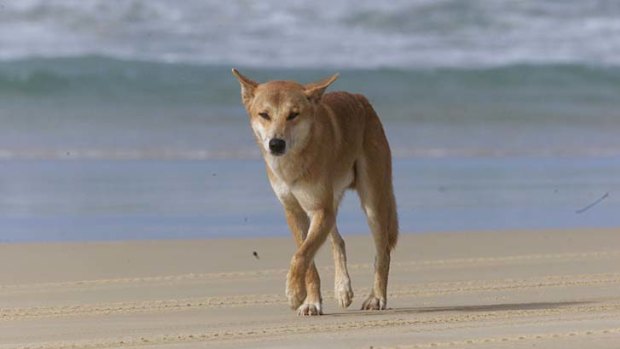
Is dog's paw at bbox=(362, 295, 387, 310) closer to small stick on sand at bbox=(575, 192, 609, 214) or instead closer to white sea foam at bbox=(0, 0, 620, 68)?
small stick on sand at bbox=(575, 192, 609, 214)

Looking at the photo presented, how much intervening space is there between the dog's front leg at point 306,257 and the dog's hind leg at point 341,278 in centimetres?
30

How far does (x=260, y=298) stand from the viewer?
7297 millimetres

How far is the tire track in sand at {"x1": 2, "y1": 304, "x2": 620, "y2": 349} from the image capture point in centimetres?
559

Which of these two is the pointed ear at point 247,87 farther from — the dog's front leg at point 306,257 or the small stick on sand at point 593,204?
the small stick on sand at point 593,204

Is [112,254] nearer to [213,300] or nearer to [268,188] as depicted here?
[213,300]

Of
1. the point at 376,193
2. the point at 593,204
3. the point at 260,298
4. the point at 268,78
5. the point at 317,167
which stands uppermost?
the point at 317,167

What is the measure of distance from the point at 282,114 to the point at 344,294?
3.33 ft

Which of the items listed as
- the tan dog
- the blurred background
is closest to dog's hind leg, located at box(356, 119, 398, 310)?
the tan dog

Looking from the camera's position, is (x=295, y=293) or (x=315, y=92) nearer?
(x=295, y=293)

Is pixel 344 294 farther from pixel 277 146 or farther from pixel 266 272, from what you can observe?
pixel 266 272

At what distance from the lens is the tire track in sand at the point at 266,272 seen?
25.2ft

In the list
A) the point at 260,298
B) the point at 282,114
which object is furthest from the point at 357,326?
the point at 260,298

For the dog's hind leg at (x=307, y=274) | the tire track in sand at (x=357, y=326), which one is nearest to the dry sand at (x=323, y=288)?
the tire track in sand at (x=357, y=326)

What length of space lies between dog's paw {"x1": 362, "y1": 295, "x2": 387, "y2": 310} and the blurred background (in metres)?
2.89
